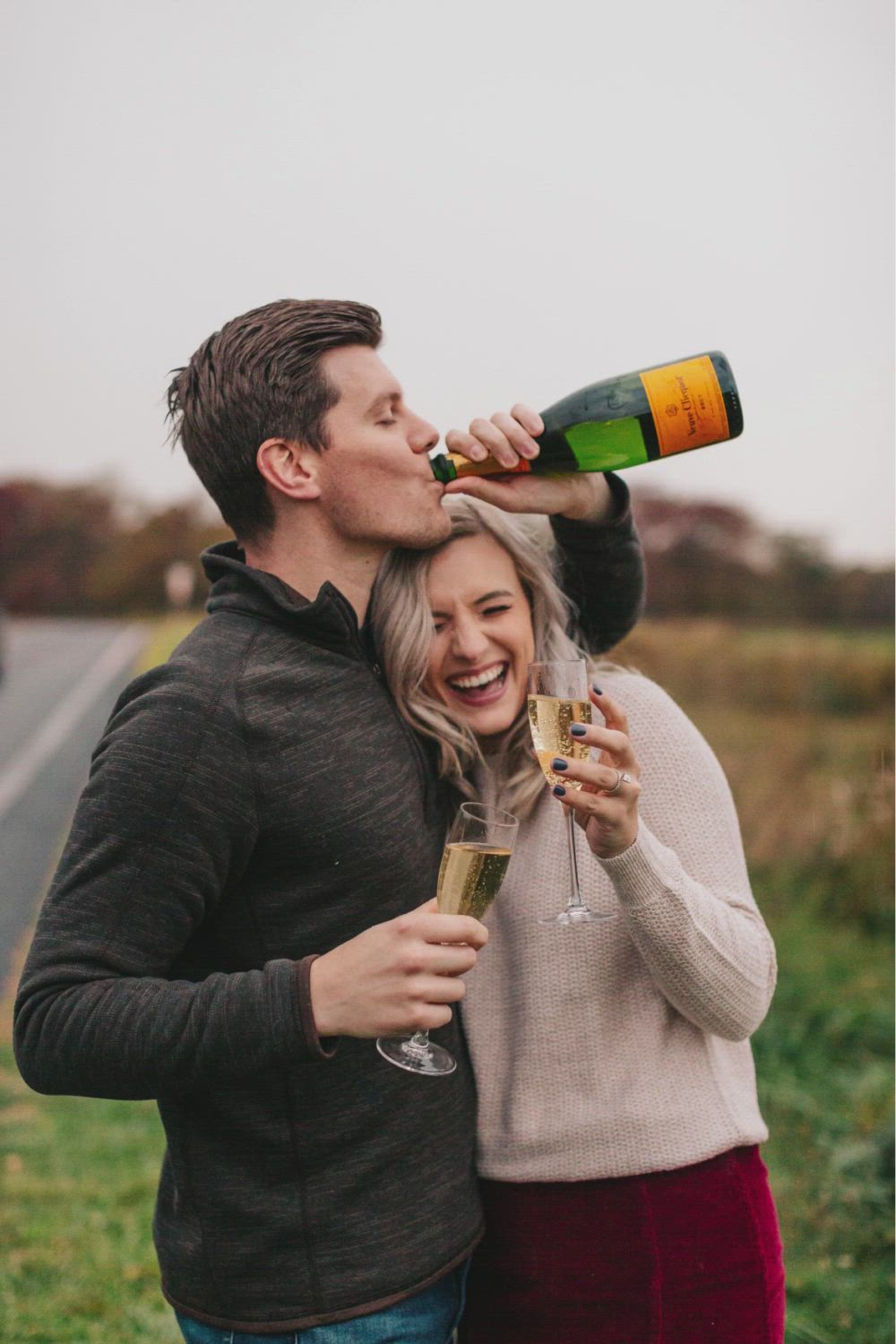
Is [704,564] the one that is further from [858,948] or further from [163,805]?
[163,805]

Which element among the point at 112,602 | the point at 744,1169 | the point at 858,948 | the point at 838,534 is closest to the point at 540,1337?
the point at 744,1169

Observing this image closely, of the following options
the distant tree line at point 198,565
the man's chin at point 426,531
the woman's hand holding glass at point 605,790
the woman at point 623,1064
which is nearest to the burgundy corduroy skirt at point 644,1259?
the woman at point 623,1064

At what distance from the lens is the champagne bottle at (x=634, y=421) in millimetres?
1923

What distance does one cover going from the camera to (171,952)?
1459 millimetres

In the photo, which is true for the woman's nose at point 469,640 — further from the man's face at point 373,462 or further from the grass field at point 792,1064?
the grass field at point 792,1064

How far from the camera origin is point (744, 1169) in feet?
5.90

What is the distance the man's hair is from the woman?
301mm

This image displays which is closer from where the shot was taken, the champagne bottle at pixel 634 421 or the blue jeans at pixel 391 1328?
the blue jeans at pixel 391 1328

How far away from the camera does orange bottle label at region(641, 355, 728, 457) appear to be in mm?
1920

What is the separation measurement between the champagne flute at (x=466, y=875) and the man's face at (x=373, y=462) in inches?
22.2

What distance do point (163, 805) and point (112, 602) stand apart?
5606 mm

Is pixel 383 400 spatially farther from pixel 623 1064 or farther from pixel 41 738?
pixel 41 738

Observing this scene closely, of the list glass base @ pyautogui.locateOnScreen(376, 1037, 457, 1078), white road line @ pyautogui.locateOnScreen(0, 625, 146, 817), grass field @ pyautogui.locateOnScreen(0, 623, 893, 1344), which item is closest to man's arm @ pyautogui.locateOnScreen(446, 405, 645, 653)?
grass field @ pyautogui.locateOnScreen(0, 623, 893, 1344)

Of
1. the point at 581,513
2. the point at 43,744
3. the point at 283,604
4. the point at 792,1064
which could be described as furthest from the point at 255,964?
the point at 43,744
